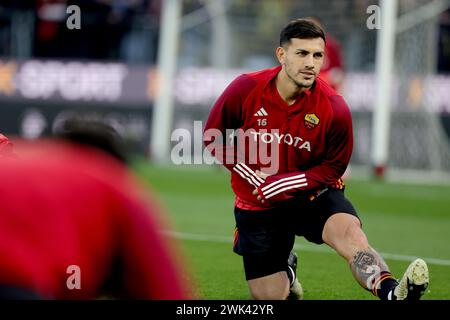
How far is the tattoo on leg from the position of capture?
18.4 ft

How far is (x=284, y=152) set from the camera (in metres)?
6.14

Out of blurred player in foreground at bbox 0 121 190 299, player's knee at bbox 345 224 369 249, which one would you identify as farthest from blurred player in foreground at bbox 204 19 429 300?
blurred player in foreground at bbox 0 121 190 299

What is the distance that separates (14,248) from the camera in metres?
2.14

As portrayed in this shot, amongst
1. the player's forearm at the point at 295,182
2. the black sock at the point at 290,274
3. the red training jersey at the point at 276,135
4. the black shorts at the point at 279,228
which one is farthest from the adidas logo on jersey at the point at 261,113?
the black sock at the point at 290,274

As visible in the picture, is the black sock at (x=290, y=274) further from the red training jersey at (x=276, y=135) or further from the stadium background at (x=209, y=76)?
the stadium background at (x=209, y=76)

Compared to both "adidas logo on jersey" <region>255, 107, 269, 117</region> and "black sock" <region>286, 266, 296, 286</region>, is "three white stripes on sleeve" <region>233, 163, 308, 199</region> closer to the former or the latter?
"adidas logo on jersey" <region>255, 107, 269, 117</region>

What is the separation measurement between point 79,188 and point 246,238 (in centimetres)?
405

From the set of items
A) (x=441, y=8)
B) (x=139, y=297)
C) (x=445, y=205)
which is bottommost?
(x=445, y=205)

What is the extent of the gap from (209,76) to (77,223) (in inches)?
703

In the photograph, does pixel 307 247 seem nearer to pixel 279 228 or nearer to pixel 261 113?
pixel 279 228

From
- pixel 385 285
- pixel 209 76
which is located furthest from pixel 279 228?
pixel 209 76
